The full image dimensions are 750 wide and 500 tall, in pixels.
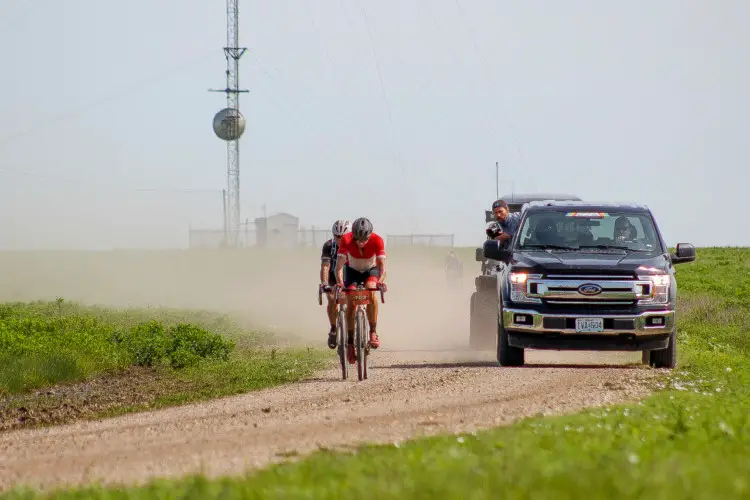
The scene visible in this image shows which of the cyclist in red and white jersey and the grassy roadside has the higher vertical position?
the cyclist in red and white jersey

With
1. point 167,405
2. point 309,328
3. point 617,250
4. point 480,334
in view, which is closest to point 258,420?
point 167,405

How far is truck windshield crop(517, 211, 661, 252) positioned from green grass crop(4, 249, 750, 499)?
228 inches

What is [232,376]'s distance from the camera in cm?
2069

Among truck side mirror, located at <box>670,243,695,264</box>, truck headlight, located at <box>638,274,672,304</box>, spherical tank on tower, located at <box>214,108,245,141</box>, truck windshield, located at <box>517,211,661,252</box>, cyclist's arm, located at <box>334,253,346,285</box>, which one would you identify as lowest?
truck headlight, located at <box>638,274,672,304</box>

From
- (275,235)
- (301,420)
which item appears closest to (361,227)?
(301,420)

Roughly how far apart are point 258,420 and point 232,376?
8009 mm

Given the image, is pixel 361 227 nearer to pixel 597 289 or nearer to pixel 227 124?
pixel 597 289

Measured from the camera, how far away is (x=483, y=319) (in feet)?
73.2

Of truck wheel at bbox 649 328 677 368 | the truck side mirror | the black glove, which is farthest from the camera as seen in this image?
the black glove

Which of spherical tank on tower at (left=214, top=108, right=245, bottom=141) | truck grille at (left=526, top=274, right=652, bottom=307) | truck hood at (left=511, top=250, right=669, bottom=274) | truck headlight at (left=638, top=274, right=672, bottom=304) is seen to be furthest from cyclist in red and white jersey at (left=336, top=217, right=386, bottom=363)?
spherical tank on tower at (left=214, top=108, right=245, bottom=141)

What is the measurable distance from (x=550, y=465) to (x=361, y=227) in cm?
957

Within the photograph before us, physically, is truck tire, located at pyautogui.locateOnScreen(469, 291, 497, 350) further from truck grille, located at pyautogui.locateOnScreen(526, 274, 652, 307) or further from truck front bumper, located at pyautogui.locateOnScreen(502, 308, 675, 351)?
truck grille, located at pyautogui.locateOnScreen(526, 274, 652, 307)

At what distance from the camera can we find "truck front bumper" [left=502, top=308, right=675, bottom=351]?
55.1 ft

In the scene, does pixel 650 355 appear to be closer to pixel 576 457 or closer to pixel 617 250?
pixel 617 250
